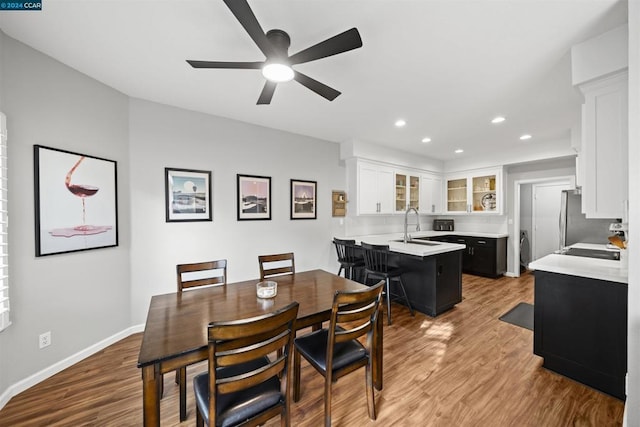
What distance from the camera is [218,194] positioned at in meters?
3.29

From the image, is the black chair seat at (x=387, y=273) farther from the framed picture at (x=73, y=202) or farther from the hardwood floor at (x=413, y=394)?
the framed picture at (x=73, y=202)

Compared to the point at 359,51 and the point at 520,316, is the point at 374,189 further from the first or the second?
the point at 359,51

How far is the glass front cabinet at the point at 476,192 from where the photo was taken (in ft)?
16.9

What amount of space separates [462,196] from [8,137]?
269 inches

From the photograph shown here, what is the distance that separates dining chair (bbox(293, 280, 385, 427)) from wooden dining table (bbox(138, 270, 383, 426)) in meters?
0.13

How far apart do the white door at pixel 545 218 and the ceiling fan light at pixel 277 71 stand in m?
6.30

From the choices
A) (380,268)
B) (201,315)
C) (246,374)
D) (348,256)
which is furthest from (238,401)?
(348,256)

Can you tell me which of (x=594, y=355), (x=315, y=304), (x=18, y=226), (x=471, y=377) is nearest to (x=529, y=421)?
(x=471, y=377)

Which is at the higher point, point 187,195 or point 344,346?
point 187,195

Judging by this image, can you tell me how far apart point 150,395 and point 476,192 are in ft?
20.4

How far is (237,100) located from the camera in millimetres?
2832

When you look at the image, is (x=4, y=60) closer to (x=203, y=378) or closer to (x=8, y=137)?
(x=8, y=137)

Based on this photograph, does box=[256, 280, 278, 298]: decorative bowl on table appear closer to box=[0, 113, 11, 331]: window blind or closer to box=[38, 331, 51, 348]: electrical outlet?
box=[0, 113, 11, 331]: window blind

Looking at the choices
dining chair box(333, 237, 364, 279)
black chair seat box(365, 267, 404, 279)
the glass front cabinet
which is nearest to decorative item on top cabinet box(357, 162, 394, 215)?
dining chair box(333, 237, 364, 279)
